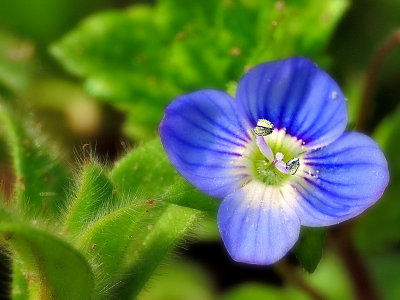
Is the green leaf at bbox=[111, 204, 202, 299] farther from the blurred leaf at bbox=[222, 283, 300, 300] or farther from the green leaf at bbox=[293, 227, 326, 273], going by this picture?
the blurred leaf at bbox=[222, 283, 300, 300]

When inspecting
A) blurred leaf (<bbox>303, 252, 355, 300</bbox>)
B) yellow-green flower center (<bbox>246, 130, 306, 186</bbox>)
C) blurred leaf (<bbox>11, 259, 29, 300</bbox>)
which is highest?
yellow-green flower center (<bbox>246, 130, 306, 186</bbox>)

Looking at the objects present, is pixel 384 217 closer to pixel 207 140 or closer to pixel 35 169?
pixel 207 140

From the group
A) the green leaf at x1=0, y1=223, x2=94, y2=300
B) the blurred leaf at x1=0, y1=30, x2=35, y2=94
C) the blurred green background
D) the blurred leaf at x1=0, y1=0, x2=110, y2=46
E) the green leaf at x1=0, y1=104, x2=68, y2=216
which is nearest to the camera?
the green leaf at x1=0, y1=223, x2=94, y2=300

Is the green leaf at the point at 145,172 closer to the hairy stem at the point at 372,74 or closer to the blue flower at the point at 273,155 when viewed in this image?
the blue flower at the point at 273,155

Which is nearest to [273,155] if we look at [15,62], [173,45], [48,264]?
[48,264]

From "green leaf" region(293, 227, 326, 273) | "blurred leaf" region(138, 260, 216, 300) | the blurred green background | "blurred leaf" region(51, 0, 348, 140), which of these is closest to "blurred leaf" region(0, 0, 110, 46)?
the blurred green background

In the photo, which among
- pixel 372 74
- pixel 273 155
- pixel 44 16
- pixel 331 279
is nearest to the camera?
pixel 273 155
